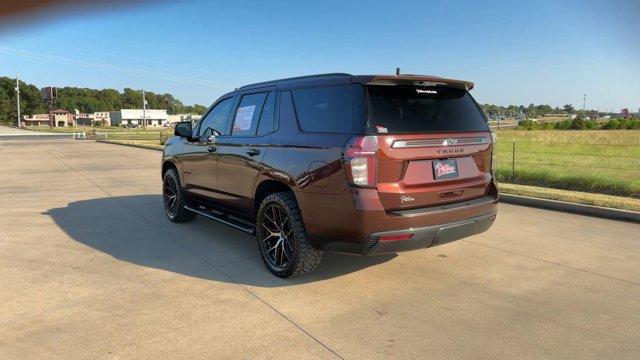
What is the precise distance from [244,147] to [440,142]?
215cm

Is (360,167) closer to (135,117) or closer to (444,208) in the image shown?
(444,208)

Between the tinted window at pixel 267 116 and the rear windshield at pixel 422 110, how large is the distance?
134 cm

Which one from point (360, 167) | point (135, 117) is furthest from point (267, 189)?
point (135, 117)

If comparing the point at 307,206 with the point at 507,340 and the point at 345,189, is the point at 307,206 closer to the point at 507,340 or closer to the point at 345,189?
the point at 345,189

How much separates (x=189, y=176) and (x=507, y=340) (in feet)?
15.3

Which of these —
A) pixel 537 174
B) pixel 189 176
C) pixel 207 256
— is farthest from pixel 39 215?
pixel 537 174

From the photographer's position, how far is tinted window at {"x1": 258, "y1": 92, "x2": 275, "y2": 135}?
499 centimetres

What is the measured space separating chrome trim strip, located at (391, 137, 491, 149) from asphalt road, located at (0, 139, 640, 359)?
1.31 m

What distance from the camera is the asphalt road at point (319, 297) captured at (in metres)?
3.30

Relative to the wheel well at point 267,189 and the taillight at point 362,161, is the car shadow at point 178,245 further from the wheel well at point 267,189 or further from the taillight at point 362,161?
the taillight at point 362,161

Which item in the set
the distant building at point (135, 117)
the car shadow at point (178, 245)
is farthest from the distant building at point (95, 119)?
the car shadow at point (178, 245)

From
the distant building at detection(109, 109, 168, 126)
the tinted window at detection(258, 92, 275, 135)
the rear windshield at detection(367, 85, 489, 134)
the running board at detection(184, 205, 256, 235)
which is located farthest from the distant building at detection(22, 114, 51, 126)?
the rear windshield at detection(367, 85, 489, 134)

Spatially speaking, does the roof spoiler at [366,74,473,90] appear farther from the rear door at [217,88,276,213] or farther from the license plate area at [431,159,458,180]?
the rear door at [217,88,276,213]

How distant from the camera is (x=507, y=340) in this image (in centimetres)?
334
